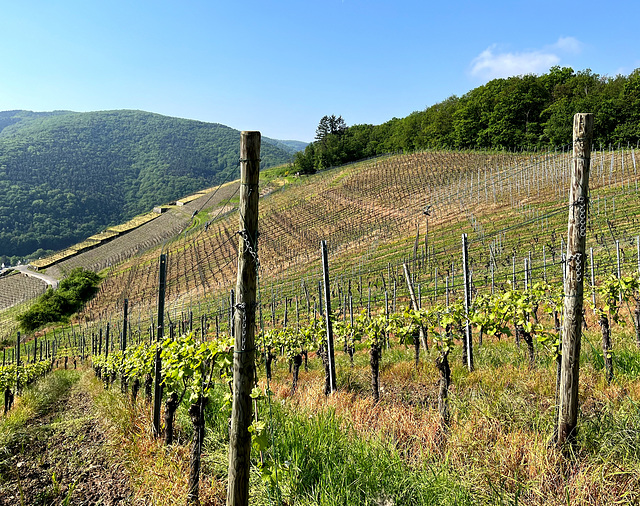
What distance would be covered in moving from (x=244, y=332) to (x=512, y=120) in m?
64.9

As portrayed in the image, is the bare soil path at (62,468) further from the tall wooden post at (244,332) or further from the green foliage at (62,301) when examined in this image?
the green foliage at (62,301)

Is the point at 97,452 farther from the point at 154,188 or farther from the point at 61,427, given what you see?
the point at 154,188

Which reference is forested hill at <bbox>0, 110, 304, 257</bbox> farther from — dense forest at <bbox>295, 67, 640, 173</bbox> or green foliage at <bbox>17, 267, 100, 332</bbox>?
green foliage at <bbox>17, 267, 100, 332</bbox>

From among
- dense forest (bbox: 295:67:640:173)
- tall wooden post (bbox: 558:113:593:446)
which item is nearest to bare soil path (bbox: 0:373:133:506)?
tall wooden post (bbox: 558:113:593:446)

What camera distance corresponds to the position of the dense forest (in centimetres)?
4297

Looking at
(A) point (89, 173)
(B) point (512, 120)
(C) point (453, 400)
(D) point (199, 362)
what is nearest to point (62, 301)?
(D) point (199, 362)

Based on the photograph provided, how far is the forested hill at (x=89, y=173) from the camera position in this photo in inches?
4075

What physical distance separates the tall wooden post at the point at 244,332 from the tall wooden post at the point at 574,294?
8.41 ft

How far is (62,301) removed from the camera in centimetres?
4288

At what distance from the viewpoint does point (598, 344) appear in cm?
623

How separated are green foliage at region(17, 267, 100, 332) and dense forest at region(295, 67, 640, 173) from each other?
43.0m

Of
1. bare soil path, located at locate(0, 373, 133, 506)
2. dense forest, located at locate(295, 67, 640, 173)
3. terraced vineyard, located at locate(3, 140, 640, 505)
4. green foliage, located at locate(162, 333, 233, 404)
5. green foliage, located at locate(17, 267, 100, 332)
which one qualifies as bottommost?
green foliage, located at locate(17, 267, 100, 332)

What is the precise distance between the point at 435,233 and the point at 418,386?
21.9 metres

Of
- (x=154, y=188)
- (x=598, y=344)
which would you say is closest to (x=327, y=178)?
(x=598, y=344)
